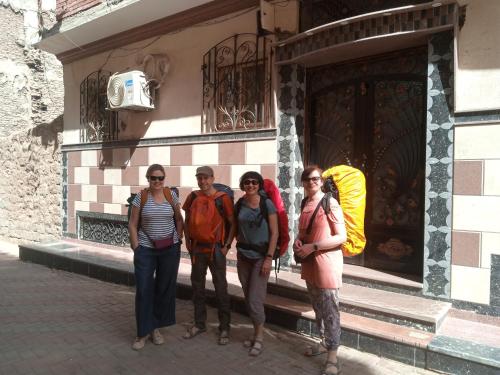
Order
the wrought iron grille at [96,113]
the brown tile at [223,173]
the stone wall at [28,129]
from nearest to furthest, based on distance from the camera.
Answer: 1. the brown tile at [223,173]
2. the wrought iron grille at [96,113]
3. the stone wall at [28,129]

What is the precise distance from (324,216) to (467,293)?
1.85m

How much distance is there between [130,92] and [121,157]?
1.33 metres

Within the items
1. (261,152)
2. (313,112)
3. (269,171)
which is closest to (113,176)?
(261,152)

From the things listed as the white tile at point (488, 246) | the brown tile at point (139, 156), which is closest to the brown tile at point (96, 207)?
the brown tile at point (139, 156)

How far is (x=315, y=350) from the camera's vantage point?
360 centimetres

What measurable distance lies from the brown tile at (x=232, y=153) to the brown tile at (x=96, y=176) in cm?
307

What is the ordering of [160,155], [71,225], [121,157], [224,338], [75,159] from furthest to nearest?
1. [71,225]
2. [75,159]
3. [121,157]
4. [160,155]
5. [224,338]

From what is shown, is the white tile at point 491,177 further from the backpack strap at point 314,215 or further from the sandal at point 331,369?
the sandal at point 331,369

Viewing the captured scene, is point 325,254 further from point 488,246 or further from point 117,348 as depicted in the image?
point 117,348

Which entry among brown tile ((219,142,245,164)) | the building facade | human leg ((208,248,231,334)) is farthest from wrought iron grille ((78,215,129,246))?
human leg ((208,248,231,334))

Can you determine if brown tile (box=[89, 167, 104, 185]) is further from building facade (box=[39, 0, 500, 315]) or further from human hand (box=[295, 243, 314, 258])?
human hand (box=[295, 243, 314, 258])

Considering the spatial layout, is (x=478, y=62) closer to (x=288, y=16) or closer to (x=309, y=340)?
(x=288, y=16)

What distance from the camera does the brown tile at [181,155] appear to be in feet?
21.0

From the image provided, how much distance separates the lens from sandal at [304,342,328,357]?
358 cm
